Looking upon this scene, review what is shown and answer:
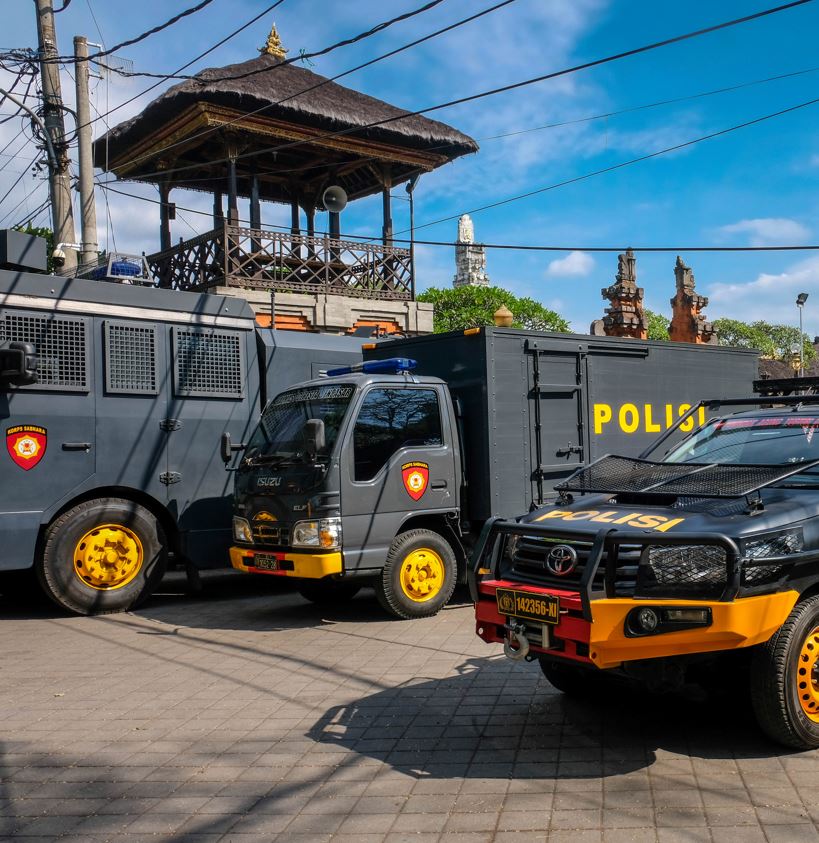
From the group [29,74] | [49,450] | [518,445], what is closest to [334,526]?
[518,445]

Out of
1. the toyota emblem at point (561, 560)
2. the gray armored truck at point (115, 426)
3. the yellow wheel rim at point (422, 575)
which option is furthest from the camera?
the gray armored truck at point (115, 426)

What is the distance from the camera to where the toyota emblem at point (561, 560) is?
4.66 metres

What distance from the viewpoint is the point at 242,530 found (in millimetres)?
8797

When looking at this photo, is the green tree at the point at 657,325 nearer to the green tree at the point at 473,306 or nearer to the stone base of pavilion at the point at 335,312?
the green tree at the point at 473,306

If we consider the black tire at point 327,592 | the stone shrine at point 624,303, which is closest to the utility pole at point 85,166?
the black tire at point 327,592

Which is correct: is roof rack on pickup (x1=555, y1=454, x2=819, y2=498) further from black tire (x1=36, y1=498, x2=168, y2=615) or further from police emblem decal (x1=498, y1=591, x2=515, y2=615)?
black tire (x1=36, y1=498, x2=168, y2=615)

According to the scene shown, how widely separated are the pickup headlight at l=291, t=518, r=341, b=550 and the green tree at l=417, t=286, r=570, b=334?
42.8 metres

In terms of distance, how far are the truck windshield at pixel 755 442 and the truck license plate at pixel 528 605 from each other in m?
1.69

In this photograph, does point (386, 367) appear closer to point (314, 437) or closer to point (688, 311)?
point (314, 437)

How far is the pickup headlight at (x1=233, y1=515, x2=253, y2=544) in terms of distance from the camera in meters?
8.69

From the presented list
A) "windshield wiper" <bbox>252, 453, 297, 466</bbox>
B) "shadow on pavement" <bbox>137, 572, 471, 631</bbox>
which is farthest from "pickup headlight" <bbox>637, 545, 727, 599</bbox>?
"shadow on pavement" <bbox>137, 572, 471, 631</bbox>

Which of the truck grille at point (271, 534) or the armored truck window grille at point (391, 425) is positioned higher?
the armored truck window grille at point (391, 425)

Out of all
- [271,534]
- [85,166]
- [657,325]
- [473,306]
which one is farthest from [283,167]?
[657,325]

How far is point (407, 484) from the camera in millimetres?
8664
